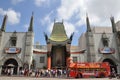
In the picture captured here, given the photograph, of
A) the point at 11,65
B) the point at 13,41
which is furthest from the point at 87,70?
the point at 13,41

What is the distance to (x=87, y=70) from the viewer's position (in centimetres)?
2142

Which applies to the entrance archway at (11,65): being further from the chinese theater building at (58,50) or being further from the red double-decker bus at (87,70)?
the red double-decker bus at (87,70)

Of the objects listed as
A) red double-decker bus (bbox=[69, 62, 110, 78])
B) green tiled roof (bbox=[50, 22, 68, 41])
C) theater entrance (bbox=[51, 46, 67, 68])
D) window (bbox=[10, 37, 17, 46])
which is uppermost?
green tiled roof (bbox=[50, 22, 68, 41])

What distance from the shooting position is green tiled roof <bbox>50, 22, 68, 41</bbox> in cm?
3531

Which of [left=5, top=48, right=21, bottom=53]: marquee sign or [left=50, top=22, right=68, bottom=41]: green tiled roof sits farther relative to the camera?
[left=50, top=22, right=68, bottom=41]: green tiled roof

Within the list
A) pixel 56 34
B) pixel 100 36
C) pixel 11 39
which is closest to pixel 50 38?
pixel 56 34

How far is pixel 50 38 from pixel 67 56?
588 centimetres

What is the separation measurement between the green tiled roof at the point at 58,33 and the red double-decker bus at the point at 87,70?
1411 centimetres

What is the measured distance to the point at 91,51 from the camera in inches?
1216

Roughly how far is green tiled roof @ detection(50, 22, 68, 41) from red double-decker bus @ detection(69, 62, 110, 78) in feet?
46.3

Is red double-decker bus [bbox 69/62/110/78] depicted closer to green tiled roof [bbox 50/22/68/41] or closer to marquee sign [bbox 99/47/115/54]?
marquee sign [bbox 99/47/115/54]

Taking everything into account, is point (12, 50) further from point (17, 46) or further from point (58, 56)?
point (58, 56)

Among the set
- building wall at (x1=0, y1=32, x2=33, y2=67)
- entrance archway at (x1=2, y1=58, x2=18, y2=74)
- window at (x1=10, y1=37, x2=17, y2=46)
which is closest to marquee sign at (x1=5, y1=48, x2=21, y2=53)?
building wall at (x1=0, y1=32, x2=33, y2=67)

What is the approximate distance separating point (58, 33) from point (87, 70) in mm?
17249
